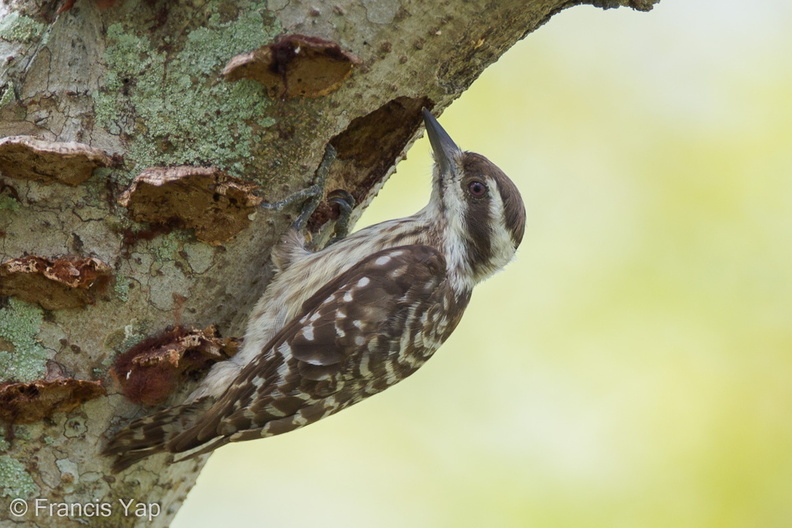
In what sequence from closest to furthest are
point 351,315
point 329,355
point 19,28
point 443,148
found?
1. point 19,28
2. point 329,355
3. point 351,315
4. point 443,148

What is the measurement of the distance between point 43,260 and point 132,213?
0.30 m

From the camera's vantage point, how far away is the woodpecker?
3.04m

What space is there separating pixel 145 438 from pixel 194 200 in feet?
2.63

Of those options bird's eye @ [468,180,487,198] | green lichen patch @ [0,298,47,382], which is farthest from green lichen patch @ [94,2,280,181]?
bird's eye @ [468,180,487,198]

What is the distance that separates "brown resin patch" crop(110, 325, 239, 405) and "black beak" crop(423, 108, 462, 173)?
1358 millimetres

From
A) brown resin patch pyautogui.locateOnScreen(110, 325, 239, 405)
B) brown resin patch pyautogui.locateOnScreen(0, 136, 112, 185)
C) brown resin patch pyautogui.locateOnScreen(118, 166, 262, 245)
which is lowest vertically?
brown resin patch pyautogui.locateOnScreen(110, 325, 239, 405)

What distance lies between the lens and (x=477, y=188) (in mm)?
4012

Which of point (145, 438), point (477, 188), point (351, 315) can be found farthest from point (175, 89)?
point (477, 188)

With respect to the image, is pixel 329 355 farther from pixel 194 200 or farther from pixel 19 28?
pixel 19 28

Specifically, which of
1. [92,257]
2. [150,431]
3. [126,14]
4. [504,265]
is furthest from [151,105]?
[504,265]

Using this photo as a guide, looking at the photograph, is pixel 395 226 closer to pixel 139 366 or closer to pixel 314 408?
pixel 314 408

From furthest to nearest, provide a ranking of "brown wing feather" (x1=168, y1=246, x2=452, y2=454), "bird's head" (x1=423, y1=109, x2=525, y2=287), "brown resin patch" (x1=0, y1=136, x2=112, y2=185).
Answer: "bird's head" (x1=423, y1=109, x2=525, y2=287) < "brown wing feather" (x1=168, y1=246, x2=452, y2=454) < "brown resin patch" (x1=0, y1=136, x2=112, y2=185)

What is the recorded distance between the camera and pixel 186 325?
2771mm

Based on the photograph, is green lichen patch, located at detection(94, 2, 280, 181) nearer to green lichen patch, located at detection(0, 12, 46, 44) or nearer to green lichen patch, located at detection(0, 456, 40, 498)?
green lichen patch, located at detection(0, 12, 46, 44)
